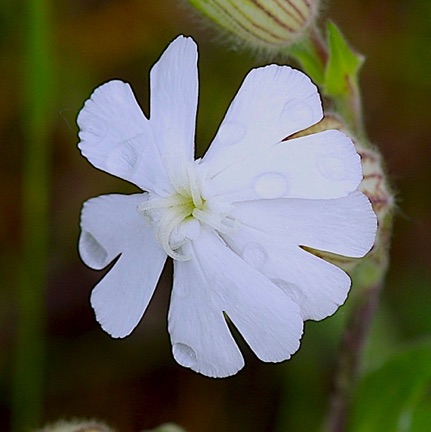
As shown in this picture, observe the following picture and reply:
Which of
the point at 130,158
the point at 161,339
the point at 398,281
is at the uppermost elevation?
the point at 130,158

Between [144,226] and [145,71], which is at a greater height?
[145,71]

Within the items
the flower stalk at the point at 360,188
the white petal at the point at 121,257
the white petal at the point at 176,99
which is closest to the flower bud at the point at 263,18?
the flower stalk at the point at 360,188

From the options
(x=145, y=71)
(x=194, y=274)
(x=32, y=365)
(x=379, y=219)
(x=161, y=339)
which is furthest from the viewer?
(x=145, y=71)

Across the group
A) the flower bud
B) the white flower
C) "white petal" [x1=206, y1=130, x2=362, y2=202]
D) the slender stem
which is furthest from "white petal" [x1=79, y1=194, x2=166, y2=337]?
the slender stem

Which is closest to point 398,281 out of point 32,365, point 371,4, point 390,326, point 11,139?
point 390,326

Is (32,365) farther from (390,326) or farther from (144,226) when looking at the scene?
(390,326)

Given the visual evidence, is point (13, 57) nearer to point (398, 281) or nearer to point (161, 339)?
point (161, 339)

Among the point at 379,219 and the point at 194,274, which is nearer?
the point at 194,274

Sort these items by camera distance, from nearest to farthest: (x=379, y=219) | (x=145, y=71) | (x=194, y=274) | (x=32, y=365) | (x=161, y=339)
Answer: (x=194, y=274) → (x=379, y=219) → (x=32, y=365) → (x=161, y=339) → (x=145, y=71)
